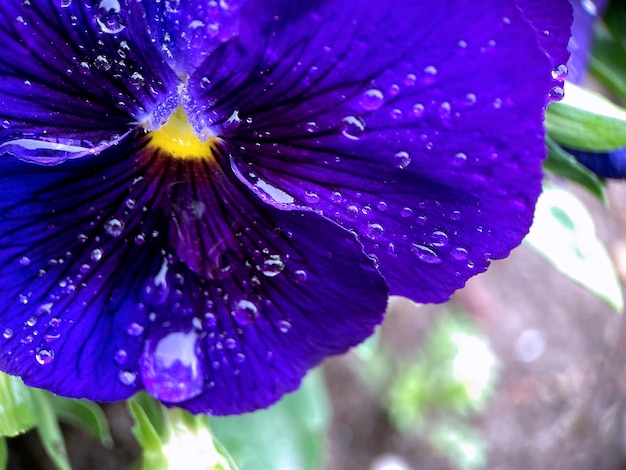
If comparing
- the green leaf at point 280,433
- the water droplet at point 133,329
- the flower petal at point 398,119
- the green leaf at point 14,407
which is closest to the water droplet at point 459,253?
the flower petal at point 398,119

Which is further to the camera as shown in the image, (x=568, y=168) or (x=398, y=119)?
(x=568, y=168)

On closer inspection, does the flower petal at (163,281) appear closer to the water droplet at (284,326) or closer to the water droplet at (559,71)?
the water droplet at (284,326)

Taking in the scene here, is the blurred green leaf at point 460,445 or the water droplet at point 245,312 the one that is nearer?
the water droplet at point 245,312

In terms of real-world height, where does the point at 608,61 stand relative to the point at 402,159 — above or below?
above

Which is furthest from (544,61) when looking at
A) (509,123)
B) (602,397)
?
(602,397)

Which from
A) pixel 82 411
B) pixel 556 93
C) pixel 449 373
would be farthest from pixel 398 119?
pixel 449 373

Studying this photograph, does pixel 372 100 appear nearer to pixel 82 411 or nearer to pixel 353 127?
pixel 353 127

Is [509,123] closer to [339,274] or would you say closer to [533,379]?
[339,274]
